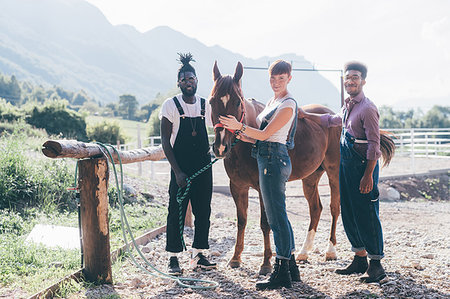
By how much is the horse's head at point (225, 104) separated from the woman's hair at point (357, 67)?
3.26 ft

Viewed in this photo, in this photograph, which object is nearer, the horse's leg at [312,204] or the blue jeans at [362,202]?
the blue jeans at [362,202]

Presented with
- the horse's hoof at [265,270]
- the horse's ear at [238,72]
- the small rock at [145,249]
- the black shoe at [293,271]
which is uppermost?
the horse's ear at [238,72]

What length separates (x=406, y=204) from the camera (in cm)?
986

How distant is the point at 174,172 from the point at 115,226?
2183 mm

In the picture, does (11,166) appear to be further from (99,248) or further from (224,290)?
(224,290)

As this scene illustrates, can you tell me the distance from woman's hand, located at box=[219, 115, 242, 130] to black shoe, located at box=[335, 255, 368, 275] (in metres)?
1.83

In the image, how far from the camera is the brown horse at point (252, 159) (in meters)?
3.40

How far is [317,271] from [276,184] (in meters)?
1.28

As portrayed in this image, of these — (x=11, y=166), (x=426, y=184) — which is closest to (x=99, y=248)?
(x=11, y=166)

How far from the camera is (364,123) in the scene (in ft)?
11.4

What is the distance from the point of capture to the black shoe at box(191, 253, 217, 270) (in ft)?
13.5

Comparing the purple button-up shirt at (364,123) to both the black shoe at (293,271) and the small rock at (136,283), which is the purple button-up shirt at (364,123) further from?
the small rock at (136,283)

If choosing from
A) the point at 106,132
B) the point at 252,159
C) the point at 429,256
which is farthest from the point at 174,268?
the point at 106,132


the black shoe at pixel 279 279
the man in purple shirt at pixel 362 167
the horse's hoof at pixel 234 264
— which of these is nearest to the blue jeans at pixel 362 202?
the man in purple shirt at pixel 362 167
